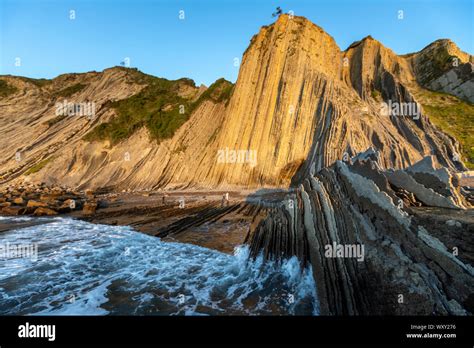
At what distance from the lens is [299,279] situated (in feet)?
27.1

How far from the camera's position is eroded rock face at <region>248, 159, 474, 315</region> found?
5.20 meters

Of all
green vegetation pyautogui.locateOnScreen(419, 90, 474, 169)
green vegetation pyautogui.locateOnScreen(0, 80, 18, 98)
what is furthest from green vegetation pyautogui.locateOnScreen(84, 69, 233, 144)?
green vegetation pyautogui.locateOnScreen(419, 90, 474, 169)

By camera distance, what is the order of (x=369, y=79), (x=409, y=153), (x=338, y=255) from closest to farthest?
(x=338, y=255)
(x=409, y=153)
(x=369, y=79)

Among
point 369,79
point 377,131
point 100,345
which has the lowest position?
point 100,345

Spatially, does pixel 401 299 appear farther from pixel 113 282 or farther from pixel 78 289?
pixel 78 289

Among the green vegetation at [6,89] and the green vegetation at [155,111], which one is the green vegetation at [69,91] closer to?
the green vegetation at [6,89]

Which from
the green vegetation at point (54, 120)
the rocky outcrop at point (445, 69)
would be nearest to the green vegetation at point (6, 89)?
the green vegetation at point (54, 120)

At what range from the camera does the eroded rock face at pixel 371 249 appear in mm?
5199

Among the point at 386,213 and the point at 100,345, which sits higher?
the point at 386,213

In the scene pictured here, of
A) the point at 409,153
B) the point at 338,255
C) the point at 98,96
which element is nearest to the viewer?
the point at 338,255

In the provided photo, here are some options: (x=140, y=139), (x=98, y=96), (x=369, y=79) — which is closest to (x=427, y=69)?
(x=369, y=79)

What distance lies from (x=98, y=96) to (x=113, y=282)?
216 feet

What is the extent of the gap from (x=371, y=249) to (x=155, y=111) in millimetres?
51707

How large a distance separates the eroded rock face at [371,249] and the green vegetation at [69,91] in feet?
241
